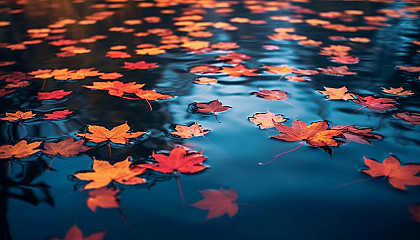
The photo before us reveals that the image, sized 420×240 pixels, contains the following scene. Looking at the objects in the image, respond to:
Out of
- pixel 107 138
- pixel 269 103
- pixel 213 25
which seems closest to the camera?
pixel 107 138

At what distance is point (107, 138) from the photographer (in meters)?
1.12

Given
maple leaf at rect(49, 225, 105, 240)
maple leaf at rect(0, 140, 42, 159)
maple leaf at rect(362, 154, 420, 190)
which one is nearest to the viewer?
maple leaf at rect(49, 225, 105, 240)

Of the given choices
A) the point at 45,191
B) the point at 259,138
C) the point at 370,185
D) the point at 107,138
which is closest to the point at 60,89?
the point at 107,138

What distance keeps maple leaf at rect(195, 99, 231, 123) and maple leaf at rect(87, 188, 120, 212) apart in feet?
1.90

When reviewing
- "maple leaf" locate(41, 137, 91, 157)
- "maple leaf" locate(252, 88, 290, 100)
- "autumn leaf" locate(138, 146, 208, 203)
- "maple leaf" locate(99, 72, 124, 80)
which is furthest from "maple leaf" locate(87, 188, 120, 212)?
"maple leaf" locate(99, 72, 124, 80)

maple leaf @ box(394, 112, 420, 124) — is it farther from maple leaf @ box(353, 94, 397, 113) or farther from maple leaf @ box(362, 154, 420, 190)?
maple leaf @ box(362, 154, 420, 190)

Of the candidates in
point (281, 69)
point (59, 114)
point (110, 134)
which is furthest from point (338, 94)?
point (59, 114)

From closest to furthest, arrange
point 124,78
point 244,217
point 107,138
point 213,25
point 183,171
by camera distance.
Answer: point 244,217 < point 183,171 < point 107,138 < point 124,78 < point 213,25

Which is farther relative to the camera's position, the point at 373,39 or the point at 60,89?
the point at 373,39

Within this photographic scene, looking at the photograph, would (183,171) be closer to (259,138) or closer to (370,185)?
(259,138)

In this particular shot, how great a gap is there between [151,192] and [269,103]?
749 millimetres

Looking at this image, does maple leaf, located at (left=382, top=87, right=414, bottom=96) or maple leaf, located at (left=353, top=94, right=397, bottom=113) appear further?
maple leaf, located at (left=382, top=87, right=414, bottom=96)

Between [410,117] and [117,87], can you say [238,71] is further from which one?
[410,117]

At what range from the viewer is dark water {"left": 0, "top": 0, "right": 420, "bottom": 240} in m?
0.78
